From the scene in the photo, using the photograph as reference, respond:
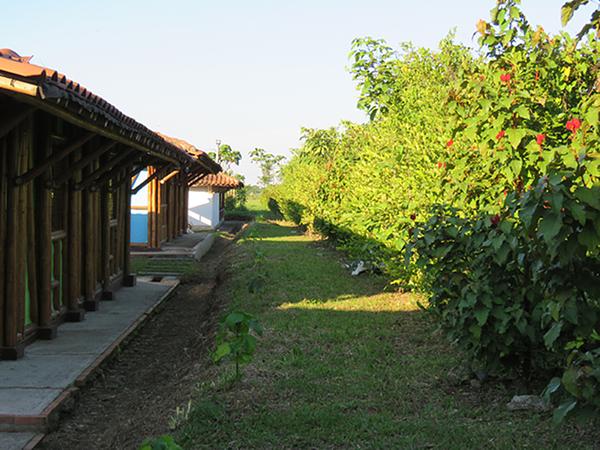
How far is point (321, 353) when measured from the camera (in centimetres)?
643

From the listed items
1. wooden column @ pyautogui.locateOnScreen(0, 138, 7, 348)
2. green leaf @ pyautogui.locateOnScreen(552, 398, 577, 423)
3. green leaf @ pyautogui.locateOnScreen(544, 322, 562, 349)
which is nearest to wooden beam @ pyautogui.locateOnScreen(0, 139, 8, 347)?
wooden column @ pyautogui.locateOnScreen(0, 138, 7, 348)

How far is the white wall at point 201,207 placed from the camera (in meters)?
29.8

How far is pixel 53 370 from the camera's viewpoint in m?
6.09

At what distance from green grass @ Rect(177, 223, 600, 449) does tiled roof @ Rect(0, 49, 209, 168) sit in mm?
2263

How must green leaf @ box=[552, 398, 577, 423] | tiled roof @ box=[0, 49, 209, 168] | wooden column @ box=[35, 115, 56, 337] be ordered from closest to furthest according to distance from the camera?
1. green leaf @ box=[552, 398, 577, 423]
2. tiled roof @ box=[0, 49, 209, 168]
3. wooden column @ box=[35, 115, 56, 337]

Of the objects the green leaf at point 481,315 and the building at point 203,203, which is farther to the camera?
the building at point 203,203

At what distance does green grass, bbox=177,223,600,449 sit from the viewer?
4.16 metres

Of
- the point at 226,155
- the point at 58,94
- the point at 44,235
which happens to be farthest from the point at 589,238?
the point at 226,155

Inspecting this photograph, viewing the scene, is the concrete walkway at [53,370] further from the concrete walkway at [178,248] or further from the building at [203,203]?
the building at [203,203]

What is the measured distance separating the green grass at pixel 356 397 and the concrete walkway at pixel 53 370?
1077mm

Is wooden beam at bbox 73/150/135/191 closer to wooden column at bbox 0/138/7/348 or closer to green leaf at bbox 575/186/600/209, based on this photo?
wooden column at bbox 0/138/7/348

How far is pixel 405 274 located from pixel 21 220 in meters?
4.68

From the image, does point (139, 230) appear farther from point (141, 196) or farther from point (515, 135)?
point (515, 135)

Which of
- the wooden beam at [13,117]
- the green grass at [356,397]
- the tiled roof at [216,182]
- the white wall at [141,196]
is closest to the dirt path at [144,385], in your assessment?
the green grass at [356,397]
